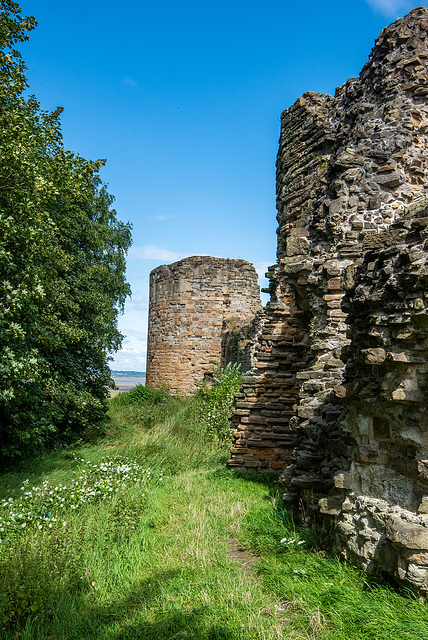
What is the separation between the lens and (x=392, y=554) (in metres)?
3.20

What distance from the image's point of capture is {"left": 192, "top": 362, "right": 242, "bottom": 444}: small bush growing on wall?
1153cm

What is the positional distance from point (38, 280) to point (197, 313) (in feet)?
43.4

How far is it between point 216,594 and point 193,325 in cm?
1610

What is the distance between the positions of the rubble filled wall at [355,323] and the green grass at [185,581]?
0.31 metres

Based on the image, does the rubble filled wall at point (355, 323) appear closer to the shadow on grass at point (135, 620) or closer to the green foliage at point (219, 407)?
the shadow on grass at point (135, 620)

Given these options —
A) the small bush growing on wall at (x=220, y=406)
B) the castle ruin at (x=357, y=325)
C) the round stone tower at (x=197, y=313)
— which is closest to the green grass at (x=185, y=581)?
the castle ruin at (x=357, y=325)

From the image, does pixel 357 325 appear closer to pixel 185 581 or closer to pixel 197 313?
pixel 185 581

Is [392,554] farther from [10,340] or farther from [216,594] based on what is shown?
[10,340]

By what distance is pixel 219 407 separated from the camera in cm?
1279

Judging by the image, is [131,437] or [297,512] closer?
[297,512]

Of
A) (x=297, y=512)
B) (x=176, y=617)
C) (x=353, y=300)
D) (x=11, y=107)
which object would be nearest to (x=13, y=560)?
(x=176, y=617)

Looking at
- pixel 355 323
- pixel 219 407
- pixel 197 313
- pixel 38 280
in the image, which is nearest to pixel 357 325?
pixel 355 323

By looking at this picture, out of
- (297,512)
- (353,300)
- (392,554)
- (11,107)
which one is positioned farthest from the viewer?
(11,107)

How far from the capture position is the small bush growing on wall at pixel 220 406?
11.5 m
